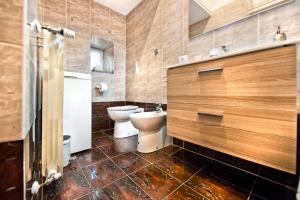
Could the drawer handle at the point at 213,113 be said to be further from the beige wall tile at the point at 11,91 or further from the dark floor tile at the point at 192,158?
the beige wall tile at the point at 11,91

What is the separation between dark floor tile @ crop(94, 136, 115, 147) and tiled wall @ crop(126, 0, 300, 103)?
2.63 feet

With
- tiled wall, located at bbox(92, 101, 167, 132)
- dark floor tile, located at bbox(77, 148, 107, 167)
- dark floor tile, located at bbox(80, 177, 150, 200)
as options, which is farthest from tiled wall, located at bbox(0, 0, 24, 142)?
tiled wall, located at bbox(92, 101, 167, 132)

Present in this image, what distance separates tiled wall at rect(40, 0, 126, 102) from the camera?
6.58 feet

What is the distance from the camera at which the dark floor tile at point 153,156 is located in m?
1.39

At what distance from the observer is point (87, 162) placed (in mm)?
1338

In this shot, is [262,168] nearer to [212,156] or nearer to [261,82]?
[212,156]

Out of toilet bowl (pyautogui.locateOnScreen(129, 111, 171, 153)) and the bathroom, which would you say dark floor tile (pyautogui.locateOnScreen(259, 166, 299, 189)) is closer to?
the bathroom

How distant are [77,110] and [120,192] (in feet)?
3.12

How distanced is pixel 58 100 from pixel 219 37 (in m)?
1.45

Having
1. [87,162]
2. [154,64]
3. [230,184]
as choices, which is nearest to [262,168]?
[230,184]

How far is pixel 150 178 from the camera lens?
3.55 ft

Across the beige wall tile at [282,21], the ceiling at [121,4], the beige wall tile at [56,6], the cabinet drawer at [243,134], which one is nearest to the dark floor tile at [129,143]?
the cabinet drawer at [243,134]

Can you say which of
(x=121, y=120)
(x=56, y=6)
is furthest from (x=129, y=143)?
(x=56, y=6)

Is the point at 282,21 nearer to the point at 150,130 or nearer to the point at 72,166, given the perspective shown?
the point at 150,130
